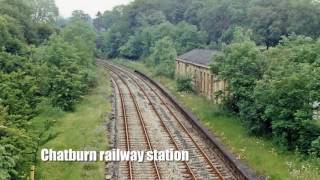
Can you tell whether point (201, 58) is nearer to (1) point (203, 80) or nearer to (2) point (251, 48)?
(1) point (203, 80)

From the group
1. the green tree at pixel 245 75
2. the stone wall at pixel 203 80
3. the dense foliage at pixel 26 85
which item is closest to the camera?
the dense foliage at pixel 26 85

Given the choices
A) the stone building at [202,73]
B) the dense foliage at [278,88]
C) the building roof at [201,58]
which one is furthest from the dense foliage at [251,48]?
the building roof at [201,58]

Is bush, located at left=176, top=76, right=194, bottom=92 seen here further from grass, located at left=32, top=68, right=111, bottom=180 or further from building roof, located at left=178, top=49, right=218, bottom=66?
grass, located at left=32, top=68, right=111, bottom=180

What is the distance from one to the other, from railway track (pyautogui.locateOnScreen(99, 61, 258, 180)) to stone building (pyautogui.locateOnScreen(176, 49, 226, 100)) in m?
3.45

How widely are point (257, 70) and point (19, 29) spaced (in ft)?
107

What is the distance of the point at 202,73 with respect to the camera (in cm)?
4100

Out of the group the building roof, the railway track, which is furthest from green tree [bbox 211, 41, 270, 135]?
the building roof

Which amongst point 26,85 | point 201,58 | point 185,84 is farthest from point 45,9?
point 26,85

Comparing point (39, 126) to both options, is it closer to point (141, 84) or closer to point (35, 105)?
point (35, 105)

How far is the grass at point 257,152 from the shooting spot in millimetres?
18703

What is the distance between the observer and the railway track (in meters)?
19.9

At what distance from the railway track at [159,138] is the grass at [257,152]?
3.93 feet

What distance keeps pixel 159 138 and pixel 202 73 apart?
16.3 m

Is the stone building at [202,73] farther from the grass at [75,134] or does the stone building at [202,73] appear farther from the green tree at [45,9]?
the green tree at [45,9]
